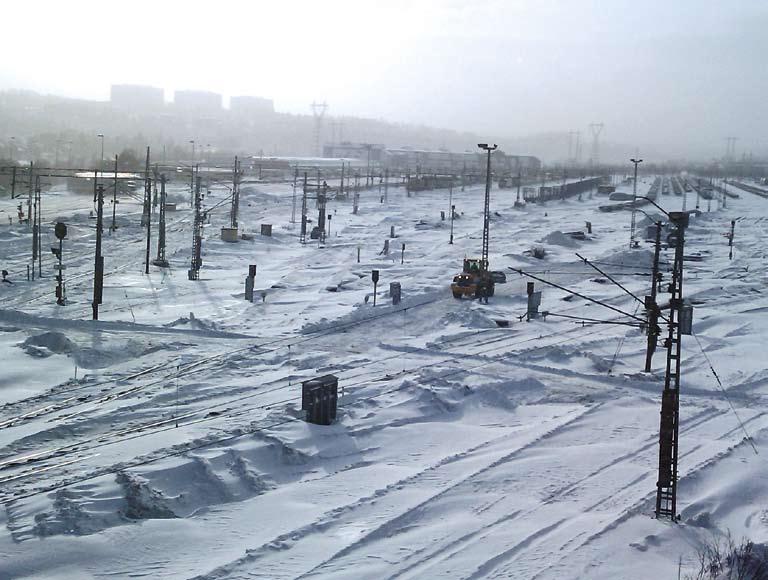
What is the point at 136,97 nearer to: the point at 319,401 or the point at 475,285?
the point at 475,285

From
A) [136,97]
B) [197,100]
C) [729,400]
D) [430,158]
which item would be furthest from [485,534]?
[197,100]

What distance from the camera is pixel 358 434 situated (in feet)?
37.3

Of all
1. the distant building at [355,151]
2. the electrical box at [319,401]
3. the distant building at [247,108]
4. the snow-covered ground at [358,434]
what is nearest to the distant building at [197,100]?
the distant building at [247,108]

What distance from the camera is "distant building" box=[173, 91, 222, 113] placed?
19362 cm

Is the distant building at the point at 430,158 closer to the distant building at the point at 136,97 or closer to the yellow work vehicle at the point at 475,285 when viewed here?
the distant building at the point at 136,97

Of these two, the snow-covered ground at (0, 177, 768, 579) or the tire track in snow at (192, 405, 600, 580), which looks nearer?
the tire track in snow at (192, 405, 600, 580)

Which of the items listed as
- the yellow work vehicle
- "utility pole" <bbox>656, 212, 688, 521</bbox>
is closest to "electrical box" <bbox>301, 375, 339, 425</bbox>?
"utility pole" <bbox>656, 212, 688, 521</bbox>

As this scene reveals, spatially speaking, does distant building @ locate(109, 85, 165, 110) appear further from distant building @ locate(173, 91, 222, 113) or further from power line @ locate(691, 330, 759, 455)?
power line @ locate(691, 330, 759, 455)

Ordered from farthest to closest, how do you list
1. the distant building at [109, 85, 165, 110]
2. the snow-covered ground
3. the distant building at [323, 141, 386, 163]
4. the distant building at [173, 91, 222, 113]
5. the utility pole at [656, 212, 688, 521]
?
the distant building at [173, 91, 222, 113] < the distant building at [109, 85, 165, 110] < the distant building at [323, 141, 386, 163] < the utility pole at [656, 212, 688, 521] < the snow-covered ground

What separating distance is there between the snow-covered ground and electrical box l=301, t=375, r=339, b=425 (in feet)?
0.77

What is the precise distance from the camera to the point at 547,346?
54.3ft

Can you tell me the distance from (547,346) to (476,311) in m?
3.47

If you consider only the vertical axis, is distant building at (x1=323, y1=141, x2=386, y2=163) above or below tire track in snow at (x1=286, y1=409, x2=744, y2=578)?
above

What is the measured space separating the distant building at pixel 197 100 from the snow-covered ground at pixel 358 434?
17768 cm
